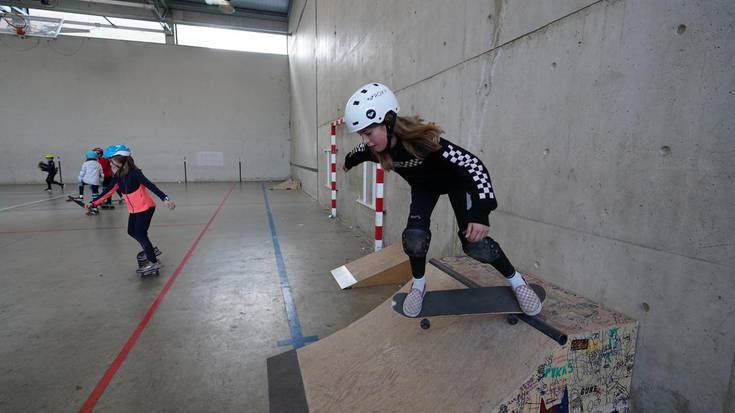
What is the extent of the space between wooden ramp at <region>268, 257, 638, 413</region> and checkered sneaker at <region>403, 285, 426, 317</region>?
0.17 meters

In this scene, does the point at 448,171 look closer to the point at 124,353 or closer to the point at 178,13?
the point at 124,353

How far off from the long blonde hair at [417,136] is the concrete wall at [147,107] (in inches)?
692

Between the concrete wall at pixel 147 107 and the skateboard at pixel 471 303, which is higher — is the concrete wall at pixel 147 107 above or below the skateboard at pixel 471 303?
above

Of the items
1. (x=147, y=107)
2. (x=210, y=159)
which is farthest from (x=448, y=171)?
(x=147, y=107)

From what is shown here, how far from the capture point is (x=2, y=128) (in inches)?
602

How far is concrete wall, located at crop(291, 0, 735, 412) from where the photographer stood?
150 centimetres

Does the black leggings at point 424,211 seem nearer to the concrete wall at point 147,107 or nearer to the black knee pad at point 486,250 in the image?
the black knee pad at point 486,250

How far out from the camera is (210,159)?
17875mm

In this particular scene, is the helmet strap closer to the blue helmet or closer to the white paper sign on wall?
the blue helmet

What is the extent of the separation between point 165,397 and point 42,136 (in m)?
19.6

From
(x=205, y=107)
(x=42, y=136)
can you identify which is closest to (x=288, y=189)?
(x=205, y=107)

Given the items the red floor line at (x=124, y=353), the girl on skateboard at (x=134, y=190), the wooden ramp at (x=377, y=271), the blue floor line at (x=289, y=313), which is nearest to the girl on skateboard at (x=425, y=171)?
the blue floor line at (x=289, y=313)

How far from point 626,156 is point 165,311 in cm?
397

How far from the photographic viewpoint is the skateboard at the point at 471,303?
2.02 metres
